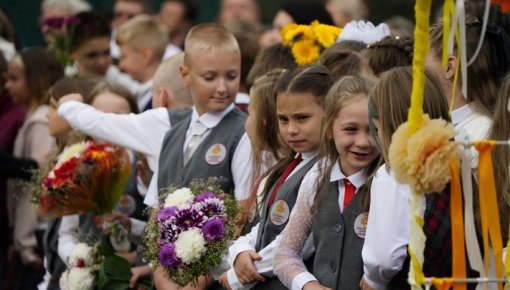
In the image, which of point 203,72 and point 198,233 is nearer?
point 198,233

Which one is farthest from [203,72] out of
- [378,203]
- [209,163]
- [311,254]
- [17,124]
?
[17,124]

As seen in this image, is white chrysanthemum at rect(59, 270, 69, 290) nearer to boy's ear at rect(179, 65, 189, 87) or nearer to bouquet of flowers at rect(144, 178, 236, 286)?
bouquet of flowers at rect(144, 178, 236, 286)

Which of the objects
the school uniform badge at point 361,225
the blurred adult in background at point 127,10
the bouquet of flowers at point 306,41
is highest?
the blurred adult in background at point 127,10

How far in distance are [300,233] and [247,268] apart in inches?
16.9

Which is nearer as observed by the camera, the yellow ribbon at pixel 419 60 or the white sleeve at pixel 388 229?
the yellow ribbon at pixel 419 60

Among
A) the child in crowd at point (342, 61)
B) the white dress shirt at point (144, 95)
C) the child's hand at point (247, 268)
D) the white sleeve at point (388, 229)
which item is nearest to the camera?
the white sleeve at point (388, 229)

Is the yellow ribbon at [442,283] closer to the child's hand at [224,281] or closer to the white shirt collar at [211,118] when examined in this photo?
the child's hand at [224,281]

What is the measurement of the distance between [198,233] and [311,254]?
0.75 metres

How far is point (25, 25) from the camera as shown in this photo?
14570 mm

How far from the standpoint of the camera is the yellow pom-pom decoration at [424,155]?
3.85m

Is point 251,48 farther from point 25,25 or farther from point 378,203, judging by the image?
point 25,25

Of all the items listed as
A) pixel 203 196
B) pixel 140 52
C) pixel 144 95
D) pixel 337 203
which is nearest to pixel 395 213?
pixel 337 203

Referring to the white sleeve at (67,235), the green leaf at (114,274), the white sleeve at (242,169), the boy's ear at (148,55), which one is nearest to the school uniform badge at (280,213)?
the white sleeve at (242,169)

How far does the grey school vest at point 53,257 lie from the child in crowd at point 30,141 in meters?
1.19
